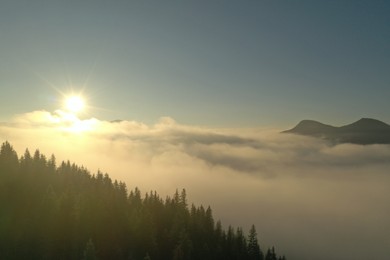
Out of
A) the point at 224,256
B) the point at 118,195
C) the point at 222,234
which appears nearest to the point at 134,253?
the point at 118,195

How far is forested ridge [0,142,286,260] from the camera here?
86875mm

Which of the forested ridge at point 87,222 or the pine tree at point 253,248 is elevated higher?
the forested ridge at point 87,222

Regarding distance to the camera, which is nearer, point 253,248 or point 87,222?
point 87,222

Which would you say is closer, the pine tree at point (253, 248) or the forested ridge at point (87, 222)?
the forested ridge at point (87, 222)

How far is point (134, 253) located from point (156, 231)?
62.7 ft

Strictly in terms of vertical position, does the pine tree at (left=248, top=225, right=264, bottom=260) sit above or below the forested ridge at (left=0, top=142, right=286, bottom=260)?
below

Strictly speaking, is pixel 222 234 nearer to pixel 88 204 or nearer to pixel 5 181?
pixel 88 204

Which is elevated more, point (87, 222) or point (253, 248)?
point (87, 222)

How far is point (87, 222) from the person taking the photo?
9875 cm

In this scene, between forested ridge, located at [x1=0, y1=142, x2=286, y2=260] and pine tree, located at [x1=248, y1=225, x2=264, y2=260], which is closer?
forested ridge, located at [x1=0, y1=142, x2=286, y2=260]

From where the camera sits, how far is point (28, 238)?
84.8 metres

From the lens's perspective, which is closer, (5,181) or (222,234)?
(5,181)

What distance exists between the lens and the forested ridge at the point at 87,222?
3420 inches

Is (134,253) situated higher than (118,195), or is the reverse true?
(118,195)
